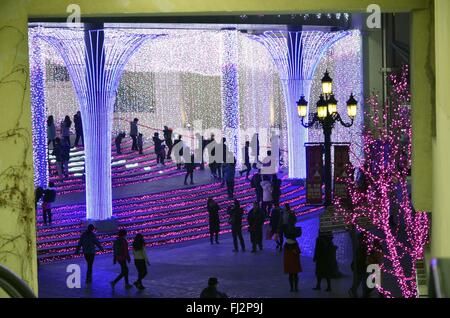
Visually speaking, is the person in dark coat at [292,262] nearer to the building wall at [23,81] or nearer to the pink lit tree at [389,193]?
the pink lit tree at [389,193]

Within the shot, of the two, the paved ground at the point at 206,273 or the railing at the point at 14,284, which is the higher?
the railing at the point at 14,284

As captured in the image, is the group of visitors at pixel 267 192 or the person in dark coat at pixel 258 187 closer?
the group of visitors at pixel 267 192

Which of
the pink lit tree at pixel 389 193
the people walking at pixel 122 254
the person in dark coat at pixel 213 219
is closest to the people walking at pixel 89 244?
the people walking at pixel 122 254

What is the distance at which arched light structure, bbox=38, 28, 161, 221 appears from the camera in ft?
52.4

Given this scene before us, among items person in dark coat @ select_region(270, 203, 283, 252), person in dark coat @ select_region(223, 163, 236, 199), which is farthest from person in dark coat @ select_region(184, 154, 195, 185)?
person in dark coat @ select_region(270, 203, 283, 252)

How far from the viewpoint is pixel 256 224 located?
14.7 metres

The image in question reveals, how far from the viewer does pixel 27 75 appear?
195 inches

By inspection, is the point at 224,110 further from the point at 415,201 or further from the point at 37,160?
the point at 415,201

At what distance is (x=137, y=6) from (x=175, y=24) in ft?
53.6

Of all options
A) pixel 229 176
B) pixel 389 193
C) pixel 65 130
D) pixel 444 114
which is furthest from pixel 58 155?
pixel 444 114

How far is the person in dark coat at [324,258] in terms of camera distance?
11.7 metres

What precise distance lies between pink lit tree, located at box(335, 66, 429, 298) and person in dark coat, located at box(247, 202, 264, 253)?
1.16 meters

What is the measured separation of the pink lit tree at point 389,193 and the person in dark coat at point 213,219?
193 centimetres

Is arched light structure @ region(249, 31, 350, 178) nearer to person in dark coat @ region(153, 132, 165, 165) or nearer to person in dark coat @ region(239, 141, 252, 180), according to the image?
person in dark coat @ region(239, 141, 252, 180)
